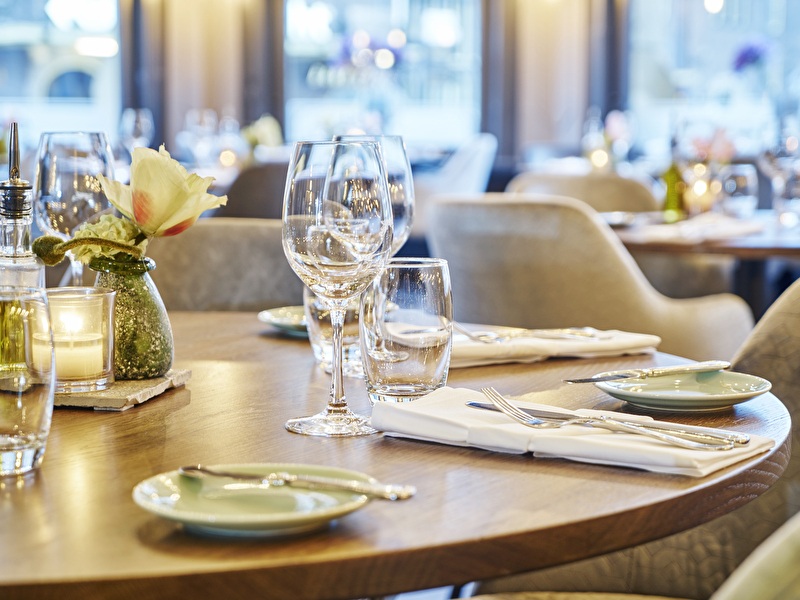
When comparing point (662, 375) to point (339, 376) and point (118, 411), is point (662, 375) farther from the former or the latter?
point (118, 411)

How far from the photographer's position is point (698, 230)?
106 inches

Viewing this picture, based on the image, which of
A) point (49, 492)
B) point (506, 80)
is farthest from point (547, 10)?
point (49, 492)

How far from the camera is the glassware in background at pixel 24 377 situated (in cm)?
74

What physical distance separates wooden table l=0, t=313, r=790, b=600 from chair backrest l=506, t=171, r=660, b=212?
9.15ft

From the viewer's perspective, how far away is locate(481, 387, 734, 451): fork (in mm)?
796

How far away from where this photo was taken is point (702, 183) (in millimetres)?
3197

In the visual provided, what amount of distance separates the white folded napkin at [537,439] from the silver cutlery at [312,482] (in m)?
0.13

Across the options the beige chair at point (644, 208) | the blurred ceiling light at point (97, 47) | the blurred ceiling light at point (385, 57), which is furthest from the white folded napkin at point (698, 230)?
the blurred ceiling light at point (97, 47)

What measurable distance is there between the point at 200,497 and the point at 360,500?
107 mm

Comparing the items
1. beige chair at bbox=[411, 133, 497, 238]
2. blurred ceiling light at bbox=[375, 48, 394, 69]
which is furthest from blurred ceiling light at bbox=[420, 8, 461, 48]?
beige chair at bbox=[411, 133, 497, 238]

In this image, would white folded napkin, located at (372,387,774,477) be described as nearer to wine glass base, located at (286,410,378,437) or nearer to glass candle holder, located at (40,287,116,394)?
wine glass base, located at (286,410,378,437)

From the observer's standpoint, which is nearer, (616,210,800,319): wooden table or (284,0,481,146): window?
(616,210,800,319): wooden table

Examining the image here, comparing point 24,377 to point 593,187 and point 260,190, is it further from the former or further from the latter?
point 593,187

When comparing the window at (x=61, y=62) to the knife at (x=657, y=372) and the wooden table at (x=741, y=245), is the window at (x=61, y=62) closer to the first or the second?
the wooden table at (x=741, y=245)
